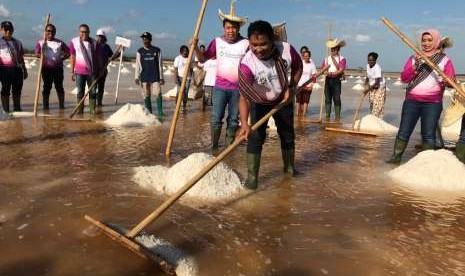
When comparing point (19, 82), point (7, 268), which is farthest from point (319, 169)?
point (19, 82)

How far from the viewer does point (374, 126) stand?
26.2ft

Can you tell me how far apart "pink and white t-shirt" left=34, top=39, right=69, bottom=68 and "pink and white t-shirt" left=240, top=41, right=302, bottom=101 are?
6026 mm

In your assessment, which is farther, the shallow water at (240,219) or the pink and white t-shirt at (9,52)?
the pink and white t-shirt at (9,52)

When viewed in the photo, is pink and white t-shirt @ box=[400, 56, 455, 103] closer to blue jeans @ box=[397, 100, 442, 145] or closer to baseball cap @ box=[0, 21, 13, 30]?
blue jeans @ box=[397, 100, 442, 145]

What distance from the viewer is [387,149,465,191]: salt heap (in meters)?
4.16

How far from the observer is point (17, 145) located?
17.5 feet

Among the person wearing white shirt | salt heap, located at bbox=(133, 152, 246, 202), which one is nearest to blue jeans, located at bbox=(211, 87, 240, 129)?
salt heap, located at bbox=(133, 152, 246, 202)

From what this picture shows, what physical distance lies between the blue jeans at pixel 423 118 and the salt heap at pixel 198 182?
2.37 m

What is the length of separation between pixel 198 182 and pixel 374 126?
209 inches

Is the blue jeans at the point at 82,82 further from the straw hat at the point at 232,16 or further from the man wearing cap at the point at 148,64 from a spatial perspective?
the straw hat at the point at 232,16

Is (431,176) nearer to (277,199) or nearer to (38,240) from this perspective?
(277,199)

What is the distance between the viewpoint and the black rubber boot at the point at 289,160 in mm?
4328

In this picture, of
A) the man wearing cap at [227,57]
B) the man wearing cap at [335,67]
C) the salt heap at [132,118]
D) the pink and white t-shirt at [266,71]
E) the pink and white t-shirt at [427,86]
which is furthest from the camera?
the man wearing cap at [335,67]

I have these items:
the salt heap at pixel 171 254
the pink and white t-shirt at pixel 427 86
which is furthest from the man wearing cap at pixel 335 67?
the salt heap at pixel 171 254
